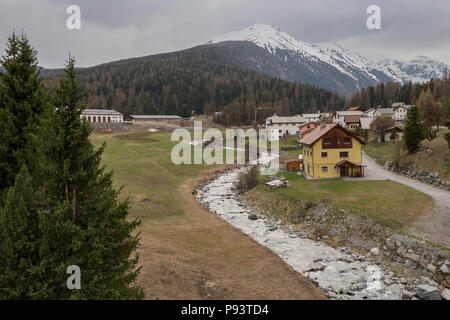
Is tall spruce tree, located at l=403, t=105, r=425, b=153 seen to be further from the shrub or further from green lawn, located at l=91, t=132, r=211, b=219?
green lawn, located at l=91, t=132, r=211, b=219

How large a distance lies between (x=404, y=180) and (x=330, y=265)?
83.7 ft

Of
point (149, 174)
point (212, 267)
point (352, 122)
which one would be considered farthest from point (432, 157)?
point (352, 122)

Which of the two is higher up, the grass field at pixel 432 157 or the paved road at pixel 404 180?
the grass field at pixel 432 157

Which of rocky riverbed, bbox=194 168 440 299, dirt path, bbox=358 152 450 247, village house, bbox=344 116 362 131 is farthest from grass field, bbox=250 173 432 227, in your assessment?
village house, bbox=344 116 362 131

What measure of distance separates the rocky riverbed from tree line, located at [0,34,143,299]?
49.2ft

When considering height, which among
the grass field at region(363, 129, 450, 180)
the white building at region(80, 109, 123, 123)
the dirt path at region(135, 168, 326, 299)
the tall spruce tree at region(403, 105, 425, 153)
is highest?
the white building at region(80, 109, 123, 123)

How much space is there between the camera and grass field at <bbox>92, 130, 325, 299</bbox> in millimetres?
18391

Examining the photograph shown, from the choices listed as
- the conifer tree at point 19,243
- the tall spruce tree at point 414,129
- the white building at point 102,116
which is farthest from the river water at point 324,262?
the white building at point 102,116

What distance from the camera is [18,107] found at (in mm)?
14320

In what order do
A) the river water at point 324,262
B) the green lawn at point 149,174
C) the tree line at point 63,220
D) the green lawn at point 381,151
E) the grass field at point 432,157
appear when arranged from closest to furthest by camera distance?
the tree line at point 63,220 < the river water at point 324,262 < the green lawn at point 149,174 < the grass field at point 432,157 < the green lawn at point 381,151

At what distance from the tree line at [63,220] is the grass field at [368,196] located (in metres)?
25.7

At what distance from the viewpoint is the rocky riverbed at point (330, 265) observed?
62.8ft

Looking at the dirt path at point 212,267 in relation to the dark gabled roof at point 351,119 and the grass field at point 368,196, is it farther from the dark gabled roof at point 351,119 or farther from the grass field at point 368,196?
the dark gabled roof at point 351,119

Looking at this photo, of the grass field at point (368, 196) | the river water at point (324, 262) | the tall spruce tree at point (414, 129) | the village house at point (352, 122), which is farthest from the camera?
the village house at point (352, 122)
